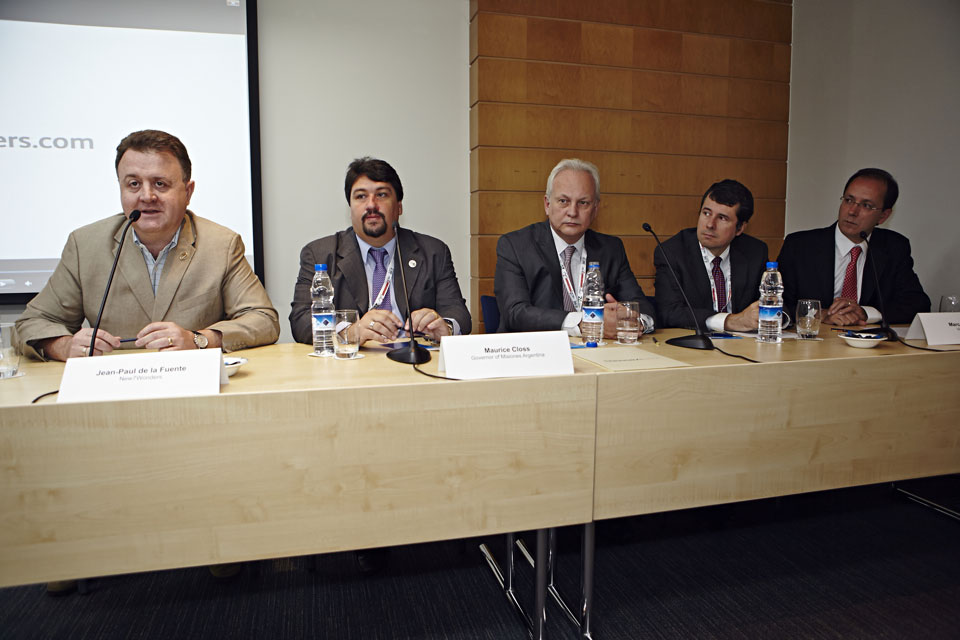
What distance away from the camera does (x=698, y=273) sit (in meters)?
2.66

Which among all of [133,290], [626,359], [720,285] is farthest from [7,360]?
[720,285]

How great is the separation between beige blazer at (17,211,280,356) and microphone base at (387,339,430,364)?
591 mm

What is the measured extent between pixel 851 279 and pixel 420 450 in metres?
2.44

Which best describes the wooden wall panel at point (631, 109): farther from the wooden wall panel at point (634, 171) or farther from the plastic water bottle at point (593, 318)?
the plastic water bottle at point (593, 318)

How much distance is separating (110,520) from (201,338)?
65 centimetres

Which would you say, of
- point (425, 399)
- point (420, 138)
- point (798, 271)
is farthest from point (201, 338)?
point (798, 271)

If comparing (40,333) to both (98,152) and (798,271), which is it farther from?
(798,271)

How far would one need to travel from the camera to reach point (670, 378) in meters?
1.48

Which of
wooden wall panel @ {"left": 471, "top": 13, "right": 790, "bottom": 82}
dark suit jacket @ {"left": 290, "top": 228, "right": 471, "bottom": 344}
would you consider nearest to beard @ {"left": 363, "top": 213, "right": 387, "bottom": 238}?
dark suit jacket @ {"left": 290, "top": 228, "right": 471, "bottom": 344}

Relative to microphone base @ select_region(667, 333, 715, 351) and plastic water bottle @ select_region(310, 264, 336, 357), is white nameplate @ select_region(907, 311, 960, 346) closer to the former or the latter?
microphone base @ select_region(667, 333, 715, 351)

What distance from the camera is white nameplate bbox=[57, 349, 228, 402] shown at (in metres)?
1.19

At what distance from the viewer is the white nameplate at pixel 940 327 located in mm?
1782

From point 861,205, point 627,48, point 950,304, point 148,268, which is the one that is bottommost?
point 950,304

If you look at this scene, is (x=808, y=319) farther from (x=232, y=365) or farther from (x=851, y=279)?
(x=232, y=365)
